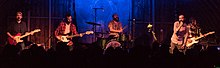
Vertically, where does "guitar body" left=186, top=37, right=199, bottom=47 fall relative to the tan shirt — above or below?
below

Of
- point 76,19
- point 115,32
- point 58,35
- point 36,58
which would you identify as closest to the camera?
point 36,58

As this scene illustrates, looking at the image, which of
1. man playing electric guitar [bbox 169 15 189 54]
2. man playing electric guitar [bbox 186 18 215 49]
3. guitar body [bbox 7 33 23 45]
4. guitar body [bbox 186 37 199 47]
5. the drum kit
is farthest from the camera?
the drum kit

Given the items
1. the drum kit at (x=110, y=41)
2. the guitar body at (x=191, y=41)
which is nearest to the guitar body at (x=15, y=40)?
the drum kit at (x=110, y=41)

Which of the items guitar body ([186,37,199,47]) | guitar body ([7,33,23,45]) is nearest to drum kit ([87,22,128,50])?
guitar body ([186,37,199,47])

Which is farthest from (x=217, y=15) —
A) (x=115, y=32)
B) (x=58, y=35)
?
(x=58, y=35)

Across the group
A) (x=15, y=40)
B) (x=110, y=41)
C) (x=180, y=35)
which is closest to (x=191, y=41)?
(x=180, y=35)

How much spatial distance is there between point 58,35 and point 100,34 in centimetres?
203

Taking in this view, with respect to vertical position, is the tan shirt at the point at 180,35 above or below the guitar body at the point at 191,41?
above

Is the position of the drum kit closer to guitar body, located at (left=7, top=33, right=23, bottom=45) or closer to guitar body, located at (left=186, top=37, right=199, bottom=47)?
guitar body, located at (left=186, top=37, right=199, bottom=47)

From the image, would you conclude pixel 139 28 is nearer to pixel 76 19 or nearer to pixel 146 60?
pixel 76 19

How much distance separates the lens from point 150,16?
1697cm

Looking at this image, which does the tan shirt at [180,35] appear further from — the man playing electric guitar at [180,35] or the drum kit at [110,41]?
the drum kit at [110,41]

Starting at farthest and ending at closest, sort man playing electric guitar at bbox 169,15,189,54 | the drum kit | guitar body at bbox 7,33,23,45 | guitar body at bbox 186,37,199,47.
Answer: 1. the drum kit
2. guitar body at bbox 186,37,199,47
3. man playing electric guitar at bbox 169,15,189,54
4. guitar body at bbox 7,33,23,45

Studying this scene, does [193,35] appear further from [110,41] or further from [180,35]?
[110,41]
